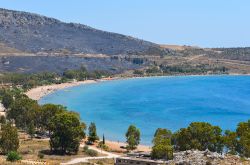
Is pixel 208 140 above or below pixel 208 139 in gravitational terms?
below

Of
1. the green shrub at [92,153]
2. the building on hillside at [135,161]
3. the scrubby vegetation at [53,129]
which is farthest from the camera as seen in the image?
the green shrub at [92,153]

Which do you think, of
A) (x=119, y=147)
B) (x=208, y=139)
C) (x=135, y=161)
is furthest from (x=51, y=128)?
(x=135, y=161)

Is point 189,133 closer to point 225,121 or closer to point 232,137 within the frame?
point 232,137

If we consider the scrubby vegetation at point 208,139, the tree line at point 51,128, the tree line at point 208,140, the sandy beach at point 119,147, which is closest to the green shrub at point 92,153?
the tree line at point 51,128

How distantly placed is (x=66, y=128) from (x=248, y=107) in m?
126

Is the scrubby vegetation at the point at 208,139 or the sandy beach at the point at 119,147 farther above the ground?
the scrubby vegetation at the point at 208,139

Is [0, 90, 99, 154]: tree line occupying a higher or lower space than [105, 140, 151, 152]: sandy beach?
higher

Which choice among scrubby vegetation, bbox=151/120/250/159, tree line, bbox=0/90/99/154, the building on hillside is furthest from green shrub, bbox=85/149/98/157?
the building on hillside

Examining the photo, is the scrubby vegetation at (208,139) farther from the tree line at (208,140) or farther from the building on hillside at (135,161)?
the building on hillside at (135,161)

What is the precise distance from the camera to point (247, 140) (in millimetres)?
76062

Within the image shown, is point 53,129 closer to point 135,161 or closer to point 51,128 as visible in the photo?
point 51,128

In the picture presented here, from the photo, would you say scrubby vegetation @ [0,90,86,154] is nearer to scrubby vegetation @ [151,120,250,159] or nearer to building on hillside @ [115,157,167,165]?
scrubby vegetation @ [151,120,250,159]

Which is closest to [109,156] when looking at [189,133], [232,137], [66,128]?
[66,128]

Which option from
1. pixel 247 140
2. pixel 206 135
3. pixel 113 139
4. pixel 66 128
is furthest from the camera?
pixel 113 139
